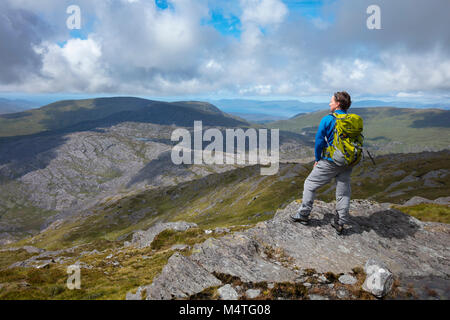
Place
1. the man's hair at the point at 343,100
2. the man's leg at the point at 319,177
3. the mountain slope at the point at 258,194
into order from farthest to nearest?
the mountain slope at the point at 258,194
the man's leg at the point at 319,177
the man's hair at the point at 343,100

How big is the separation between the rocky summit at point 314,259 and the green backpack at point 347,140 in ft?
13.8

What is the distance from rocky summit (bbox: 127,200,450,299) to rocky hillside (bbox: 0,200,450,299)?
35mm

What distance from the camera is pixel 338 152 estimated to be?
417 inches

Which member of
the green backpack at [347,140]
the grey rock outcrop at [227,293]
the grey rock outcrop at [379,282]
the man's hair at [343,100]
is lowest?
the grey rock outcrop at [227,293]

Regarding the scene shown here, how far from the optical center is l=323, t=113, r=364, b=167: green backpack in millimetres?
10422

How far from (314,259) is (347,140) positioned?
17.9 feet

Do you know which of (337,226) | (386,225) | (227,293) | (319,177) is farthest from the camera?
(386,225)

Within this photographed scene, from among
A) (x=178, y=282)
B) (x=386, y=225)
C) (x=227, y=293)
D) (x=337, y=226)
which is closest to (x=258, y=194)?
(x=386, y=225)

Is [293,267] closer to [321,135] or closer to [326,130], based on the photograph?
[321,135]

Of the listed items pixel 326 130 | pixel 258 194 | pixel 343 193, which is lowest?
pixel 258 194

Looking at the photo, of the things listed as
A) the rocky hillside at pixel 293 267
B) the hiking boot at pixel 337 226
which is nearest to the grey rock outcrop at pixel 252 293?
the rocky hillside at pixel 293 267

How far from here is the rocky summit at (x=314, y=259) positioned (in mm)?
8672

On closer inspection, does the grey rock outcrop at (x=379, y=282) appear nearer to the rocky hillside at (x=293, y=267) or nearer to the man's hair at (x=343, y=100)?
the rocky hillside at (x=293, y=267)
